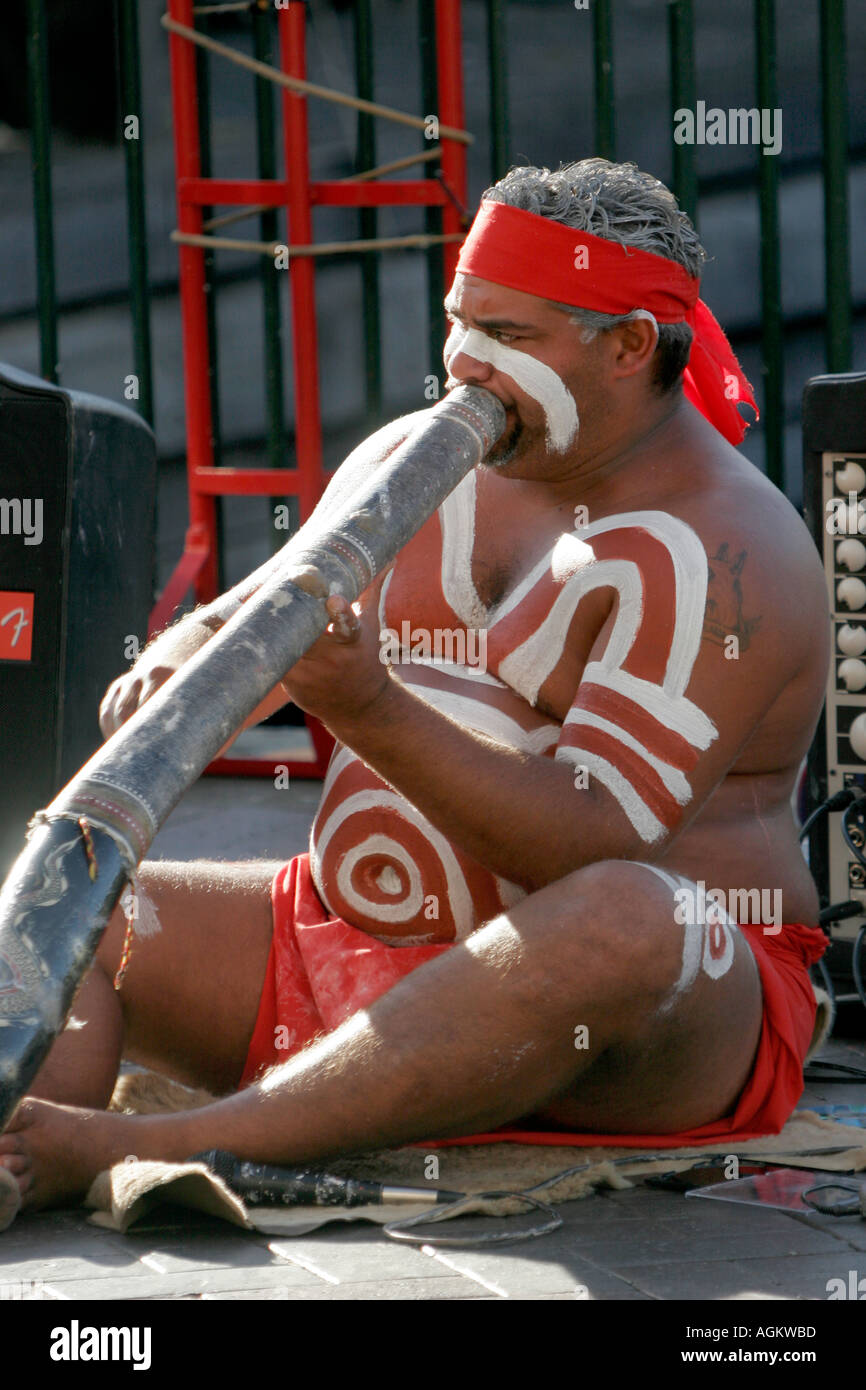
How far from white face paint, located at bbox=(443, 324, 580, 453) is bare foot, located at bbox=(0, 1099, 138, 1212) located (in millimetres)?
1014

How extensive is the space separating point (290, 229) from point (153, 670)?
2462mm

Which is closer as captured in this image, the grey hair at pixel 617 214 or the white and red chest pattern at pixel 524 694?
the white and red chest pattern at pixel 524 694

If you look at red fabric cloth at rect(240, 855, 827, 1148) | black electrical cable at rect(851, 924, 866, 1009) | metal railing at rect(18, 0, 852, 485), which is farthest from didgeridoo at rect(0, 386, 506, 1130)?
metal railing at rect(18, 0, 852, 485)

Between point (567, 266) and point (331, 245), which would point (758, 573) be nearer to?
Answer: point (567, 266)

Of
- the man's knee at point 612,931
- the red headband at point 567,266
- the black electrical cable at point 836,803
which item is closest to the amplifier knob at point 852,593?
the black electrical cable at point 836,803

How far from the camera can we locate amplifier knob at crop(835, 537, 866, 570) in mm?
3059

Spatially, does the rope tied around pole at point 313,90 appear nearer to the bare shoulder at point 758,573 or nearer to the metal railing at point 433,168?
the metal railing at point 433,168

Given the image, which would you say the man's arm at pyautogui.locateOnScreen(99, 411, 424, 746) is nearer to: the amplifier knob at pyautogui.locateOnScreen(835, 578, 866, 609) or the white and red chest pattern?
the white and red chest pattern

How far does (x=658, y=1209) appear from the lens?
86.7 inches

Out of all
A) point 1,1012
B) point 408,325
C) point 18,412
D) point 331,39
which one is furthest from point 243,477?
point 1,1012

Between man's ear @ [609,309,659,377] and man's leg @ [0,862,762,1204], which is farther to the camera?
man's ear @ [609,309,659,377]

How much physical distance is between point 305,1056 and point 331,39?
345cm

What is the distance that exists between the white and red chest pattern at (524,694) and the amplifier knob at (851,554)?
0.75m

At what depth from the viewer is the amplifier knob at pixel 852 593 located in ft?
10.1
